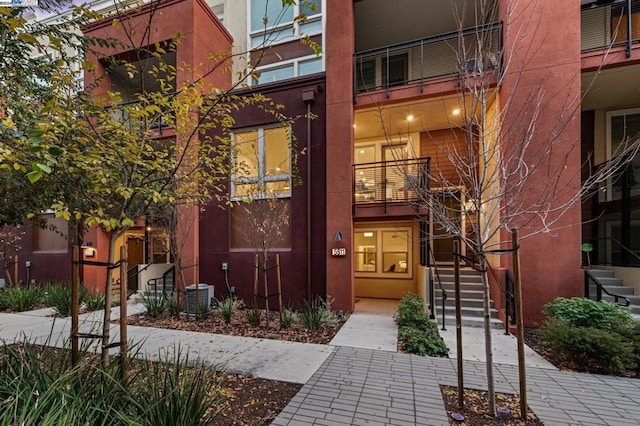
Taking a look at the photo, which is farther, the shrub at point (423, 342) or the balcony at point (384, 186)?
the balcony at point (384, 186)

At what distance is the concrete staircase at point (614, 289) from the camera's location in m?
6.08

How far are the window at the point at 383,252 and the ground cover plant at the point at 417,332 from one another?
2821 mm

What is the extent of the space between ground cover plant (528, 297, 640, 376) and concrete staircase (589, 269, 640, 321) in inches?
63.0

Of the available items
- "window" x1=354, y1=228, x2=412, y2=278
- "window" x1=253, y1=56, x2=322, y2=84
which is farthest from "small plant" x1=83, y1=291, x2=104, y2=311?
"window" x1=253, y1=56, x2=322, y2=84

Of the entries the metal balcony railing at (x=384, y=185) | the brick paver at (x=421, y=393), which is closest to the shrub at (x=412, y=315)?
the brick paver at (x=421, y=393)

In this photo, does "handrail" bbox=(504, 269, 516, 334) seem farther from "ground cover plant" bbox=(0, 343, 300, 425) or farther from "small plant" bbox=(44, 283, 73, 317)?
"small plant" bbox=(44, 283, 73, 317)

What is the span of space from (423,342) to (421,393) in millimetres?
1628

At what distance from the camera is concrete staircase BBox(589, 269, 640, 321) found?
239 inches

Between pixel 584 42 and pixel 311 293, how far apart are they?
412 inches

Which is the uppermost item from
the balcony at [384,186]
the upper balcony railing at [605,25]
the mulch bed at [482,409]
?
the upper balcony railing at [605,25]

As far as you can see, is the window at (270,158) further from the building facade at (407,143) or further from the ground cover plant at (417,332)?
the ground cover plant at (417,332)

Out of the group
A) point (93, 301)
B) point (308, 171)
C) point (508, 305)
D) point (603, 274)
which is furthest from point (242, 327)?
point (603, 274)

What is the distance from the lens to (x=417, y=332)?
5.60 metres

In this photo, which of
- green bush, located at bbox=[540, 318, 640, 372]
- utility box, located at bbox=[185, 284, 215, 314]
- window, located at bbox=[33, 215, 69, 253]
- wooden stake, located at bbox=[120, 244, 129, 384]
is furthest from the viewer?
window, located at bbox=[33, 215, 69, 253]
